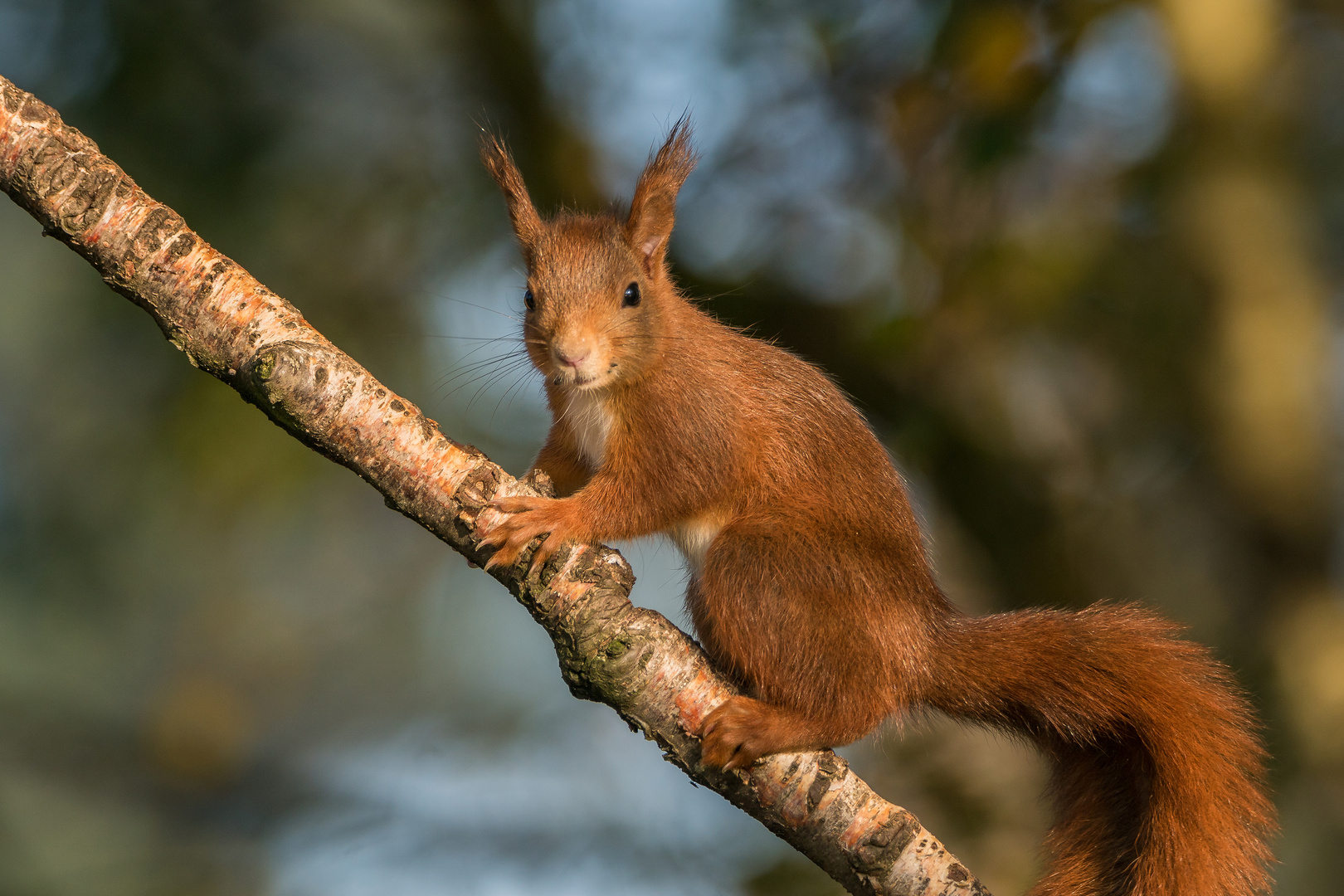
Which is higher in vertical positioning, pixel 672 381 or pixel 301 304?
pixel 301 304

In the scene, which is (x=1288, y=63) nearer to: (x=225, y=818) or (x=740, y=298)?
(x=740, y=298)

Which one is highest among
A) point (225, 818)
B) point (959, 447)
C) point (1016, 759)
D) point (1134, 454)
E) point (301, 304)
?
point (1134, 454)

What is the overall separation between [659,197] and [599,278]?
0.92 ft

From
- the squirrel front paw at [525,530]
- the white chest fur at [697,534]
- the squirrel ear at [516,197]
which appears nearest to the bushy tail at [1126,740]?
the white chest fur at [697,534]

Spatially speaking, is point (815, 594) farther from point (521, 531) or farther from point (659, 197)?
point (659, 197)

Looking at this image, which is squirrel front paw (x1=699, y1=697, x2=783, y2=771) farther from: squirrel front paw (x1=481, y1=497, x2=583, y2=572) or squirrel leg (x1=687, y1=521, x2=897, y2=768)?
squirrel front paw (x1=481, y1=497, x2=583, y2=572)

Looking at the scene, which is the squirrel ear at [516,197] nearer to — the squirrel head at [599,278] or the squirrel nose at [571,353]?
the squirrel head at [599,278]

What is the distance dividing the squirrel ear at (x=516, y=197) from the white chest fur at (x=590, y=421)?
400 mm

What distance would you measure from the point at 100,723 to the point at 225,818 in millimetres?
967

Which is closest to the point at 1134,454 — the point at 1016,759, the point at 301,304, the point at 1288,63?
the point at 1016,759

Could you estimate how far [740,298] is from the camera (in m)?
3.80

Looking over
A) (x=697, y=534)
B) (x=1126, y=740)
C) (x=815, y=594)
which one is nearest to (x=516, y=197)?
(x=697, y=534)

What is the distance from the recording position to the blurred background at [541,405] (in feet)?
11.5

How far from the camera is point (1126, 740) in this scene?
2223mm
